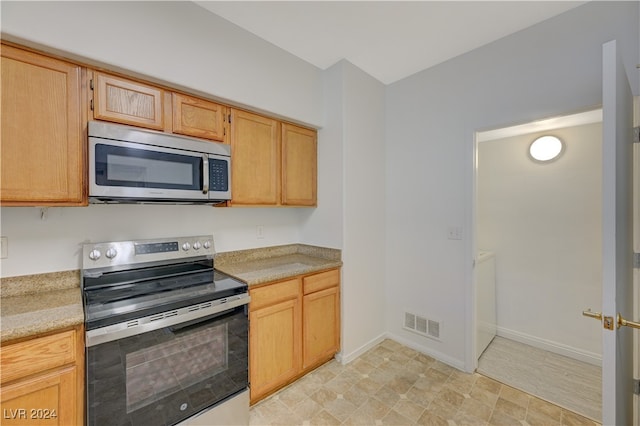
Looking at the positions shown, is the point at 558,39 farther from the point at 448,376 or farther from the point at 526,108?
the point at 448,376

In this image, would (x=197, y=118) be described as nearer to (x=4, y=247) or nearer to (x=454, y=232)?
(x=4, y=247)

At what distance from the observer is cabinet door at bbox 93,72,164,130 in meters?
1.48

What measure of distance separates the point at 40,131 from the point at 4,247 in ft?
2.20

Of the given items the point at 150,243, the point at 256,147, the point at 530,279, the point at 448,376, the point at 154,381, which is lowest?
the point at 448,376

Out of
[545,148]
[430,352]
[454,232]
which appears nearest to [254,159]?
[454,232]

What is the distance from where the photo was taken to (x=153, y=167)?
5.37 feet

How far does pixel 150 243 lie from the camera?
182cm

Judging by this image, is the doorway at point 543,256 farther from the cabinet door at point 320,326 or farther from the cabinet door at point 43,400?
the cabinet door at point 43,400

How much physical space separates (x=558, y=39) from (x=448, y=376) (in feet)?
8.60

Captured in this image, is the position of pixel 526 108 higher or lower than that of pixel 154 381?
higher

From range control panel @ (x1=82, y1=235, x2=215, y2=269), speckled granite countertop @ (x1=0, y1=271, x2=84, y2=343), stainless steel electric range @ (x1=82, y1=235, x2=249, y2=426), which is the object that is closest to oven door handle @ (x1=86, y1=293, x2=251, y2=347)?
stainless steel electric range @ (x1=82, y1=235, x2=249, y2=426)

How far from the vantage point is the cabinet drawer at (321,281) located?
2.17m

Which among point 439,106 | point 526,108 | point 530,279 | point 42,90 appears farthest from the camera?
point 530,279

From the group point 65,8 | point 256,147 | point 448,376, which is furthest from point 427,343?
point 65,8
